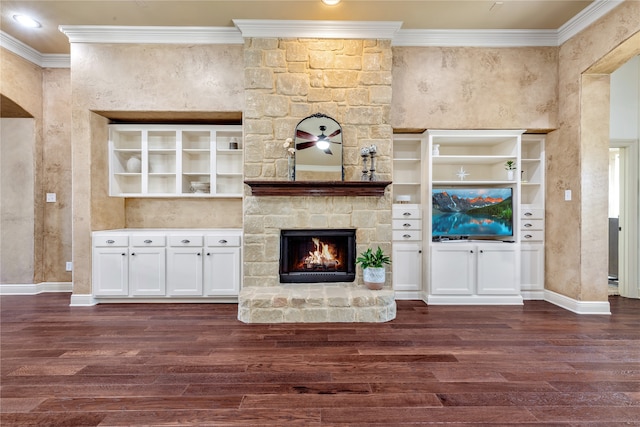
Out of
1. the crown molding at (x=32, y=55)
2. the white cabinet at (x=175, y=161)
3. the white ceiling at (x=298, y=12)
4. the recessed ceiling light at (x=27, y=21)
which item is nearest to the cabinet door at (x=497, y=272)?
the white ceiling at (x=298, y=12)

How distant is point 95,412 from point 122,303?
2.35m

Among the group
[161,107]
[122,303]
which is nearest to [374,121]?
[161,107]

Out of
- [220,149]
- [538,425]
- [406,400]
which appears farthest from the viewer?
[220,149]

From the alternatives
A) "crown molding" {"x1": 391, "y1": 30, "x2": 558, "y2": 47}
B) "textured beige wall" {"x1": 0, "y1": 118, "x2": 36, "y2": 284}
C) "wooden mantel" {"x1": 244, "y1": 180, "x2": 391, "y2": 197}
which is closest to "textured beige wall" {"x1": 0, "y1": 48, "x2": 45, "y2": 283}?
"textured beige wall" {"x1": 0, "y1": 118, "x2": 36, "y2": 284}

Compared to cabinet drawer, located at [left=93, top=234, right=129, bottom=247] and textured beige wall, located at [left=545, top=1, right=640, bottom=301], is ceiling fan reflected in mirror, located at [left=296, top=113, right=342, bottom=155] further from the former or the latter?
textured beige wall, located at [left=545, top=1, right=640, bottom=301]

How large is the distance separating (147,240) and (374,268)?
8.79 ft

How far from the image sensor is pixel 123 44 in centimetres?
381

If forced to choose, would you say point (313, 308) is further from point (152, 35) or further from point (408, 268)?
point (152, 35)

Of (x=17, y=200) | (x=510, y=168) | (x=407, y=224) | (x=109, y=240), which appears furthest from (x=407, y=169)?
(x=17, y=200)

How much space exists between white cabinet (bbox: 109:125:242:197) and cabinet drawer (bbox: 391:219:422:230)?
2096 mm

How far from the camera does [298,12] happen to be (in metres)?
3.43

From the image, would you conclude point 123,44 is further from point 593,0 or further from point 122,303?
point 593,0

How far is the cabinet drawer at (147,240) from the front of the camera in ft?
12.6

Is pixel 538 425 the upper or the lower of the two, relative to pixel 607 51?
lower
